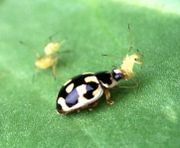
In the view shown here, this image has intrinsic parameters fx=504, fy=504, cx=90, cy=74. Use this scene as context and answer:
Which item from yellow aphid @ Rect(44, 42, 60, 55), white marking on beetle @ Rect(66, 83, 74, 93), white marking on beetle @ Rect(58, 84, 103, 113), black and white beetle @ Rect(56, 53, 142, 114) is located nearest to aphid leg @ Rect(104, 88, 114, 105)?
black and white beetle @ Rect(56, 53, 142, 114)

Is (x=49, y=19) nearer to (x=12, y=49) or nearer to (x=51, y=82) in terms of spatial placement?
(x=12, y=49)

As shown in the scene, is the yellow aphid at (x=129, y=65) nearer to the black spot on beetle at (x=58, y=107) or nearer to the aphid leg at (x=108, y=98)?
the aphid leg at (x=108, y=98)

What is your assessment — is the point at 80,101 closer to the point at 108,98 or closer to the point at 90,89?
the point at 90,89

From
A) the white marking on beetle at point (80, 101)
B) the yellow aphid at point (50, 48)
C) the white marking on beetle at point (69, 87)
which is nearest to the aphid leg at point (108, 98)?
the white marking on beetle at point (80, 101)

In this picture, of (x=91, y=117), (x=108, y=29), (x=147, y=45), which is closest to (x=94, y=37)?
(x=108, y=29)

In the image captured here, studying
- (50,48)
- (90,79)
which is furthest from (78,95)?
(50,48)

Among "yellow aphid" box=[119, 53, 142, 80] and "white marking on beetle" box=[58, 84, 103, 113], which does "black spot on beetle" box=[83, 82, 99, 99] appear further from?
"yellow aphid" box=[119, 53, 142, 80]

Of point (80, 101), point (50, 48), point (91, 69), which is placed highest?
point (80, 101)
